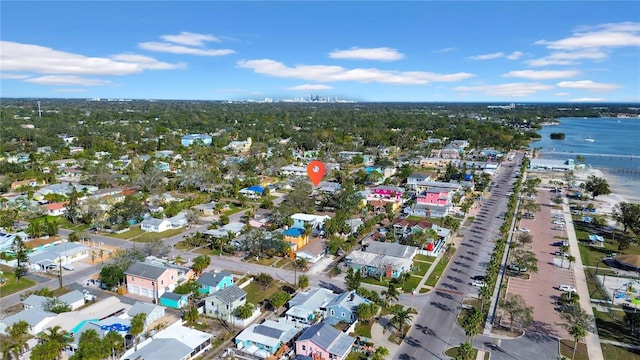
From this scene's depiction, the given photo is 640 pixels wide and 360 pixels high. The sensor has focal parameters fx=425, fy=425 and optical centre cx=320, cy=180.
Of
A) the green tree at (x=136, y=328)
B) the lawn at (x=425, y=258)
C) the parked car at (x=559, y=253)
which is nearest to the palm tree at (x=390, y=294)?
the lawn at (x=425, y=258)

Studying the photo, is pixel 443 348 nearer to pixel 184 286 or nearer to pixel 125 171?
pixel 184 286

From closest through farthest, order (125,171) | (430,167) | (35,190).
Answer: (35,190), (125,171), (430,167)

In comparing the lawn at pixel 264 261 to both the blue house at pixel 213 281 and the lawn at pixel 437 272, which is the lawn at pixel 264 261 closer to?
the blue house at pixel 213 281

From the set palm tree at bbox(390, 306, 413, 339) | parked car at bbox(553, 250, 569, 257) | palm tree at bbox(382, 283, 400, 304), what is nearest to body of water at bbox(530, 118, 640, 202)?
parked car at bbox(553, 250, 569, 257)

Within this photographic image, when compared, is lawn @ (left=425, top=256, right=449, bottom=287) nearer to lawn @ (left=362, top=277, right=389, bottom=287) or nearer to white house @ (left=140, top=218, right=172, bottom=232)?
lawn @ (left=362, top=277, right=389, bottom=287)

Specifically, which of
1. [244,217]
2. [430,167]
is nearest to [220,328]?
[244,217]
